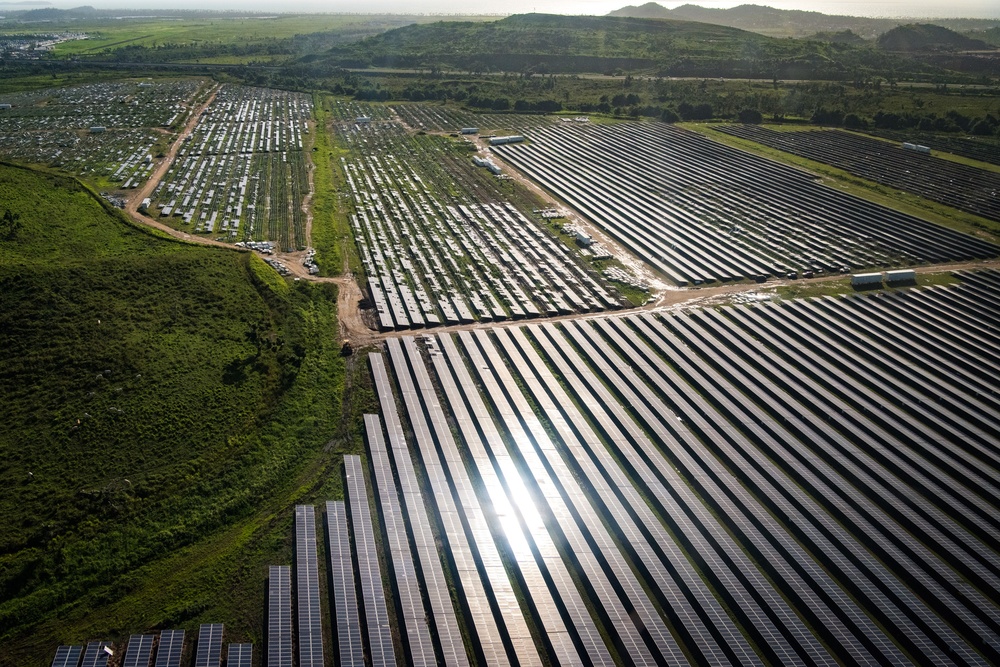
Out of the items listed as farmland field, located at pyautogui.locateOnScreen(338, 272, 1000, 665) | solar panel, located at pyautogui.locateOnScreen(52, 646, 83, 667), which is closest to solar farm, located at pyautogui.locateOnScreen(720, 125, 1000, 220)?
farmland field, located at pyautogui.locateOnScreen(338, 272, 1000, 665)

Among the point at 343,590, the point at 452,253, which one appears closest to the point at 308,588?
the point at 343,590

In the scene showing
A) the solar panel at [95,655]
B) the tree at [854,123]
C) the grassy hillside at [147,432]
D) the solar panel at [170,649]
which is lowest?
the solar panel at [170,649]

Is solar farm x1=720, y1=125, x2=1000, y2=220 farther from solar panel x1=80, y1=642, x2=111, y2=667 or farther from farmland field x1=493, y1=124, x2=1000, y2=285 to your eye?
solar panel x1=80, y1=642, x2=111, y2=667

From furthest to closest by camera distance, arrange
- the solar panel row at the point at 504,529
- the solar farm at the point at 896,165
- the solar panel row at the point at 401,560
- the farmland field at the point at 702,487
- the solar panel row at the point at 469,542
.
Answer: the solar farm at the point at 896,165 < the farmland field at the point at 702,487 < the solar panel row at the point at 504,529 < the solar panel row at the point at 469,542 < the solar panel row at the point at 401,560

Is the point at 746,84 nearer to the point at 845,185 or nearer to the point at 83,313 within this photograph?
the point at 845,185

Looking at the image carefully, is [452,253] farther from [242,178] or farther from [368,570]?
[368,570]

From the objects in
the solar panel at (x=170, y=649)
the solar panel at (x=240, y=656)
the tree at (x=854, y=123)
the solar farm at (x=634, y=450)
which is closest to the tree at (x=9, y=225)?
the solar farm at (x=634, y=450)

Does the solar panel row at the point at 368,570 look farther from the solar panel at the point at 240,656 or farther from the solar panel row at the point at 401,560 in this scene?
the solar panel at the point at 240,656
